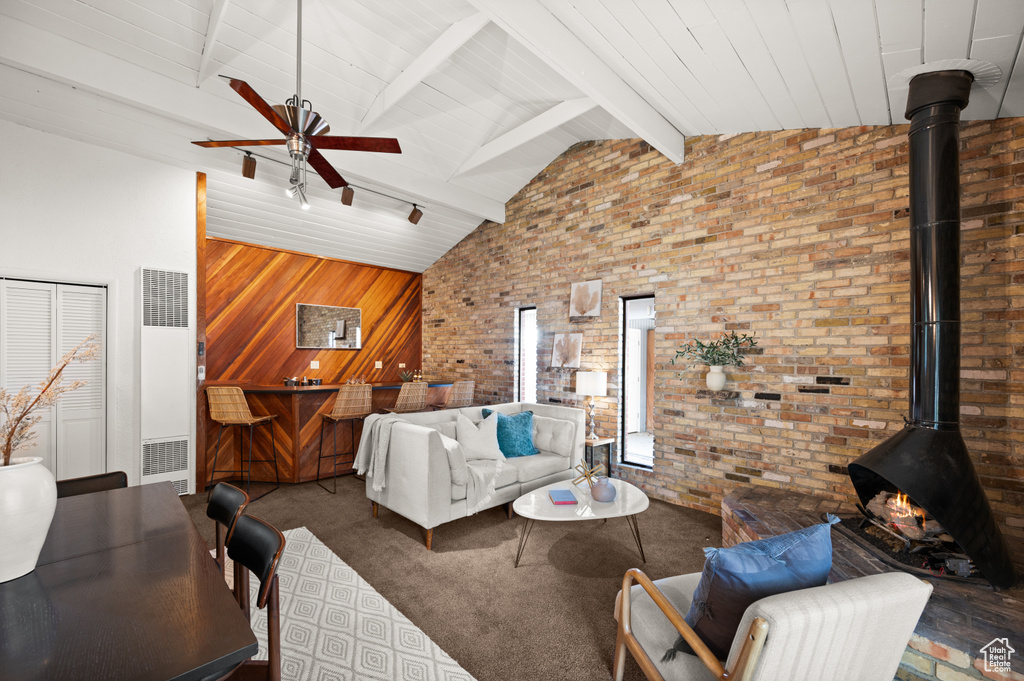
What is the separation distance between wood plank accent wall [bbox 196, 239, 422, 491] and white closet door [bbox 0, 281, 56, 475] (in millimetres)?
1138

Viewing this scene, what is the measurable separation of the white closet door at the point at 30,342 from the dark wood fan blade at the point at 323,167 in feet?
9.60

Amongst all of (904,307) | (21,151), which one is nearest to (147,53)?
(21,151)

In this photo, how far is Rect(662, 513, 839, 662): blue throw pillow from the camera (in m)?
1.37

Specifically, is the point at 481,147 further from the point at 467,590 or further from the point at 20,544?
the point at 20,544

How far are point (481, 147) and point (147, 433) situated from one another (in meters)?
4.48

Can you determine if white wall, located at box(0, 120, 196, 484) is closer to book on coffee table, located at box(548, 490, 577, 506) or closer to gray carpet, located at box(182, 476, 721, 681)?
gray carpet, located at box(182, 476, 721, 681)

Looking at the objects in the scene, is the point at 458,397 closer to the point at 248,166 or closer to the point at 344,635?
the point at 248,166

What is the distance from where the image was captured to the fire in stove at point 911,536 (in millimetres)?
2133

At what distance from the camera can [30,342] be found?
151 inches

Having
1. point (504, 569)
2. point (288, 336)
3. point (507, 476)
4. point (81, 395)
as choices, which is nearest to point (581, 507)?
point (504, 569)

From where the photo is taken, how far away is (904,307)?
10.3 ft

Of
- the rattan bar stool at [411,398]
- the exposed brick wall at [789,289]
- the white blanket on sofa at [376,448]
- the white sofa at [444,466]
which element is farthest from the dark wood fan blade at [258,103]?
the exposed brick wall at [789,289]

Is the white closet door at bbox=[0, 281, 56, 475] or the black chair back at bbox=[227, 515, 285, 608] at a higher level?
the white closet door at bbox=[0, 281, 56, 475]

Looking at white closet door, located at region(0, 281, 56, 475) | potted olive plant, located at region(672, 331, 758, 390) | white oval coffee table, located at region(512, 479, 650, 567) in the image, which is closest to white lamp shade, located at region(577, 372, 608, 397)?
potted olive plant, located at region(672, 331, 758, 390)
